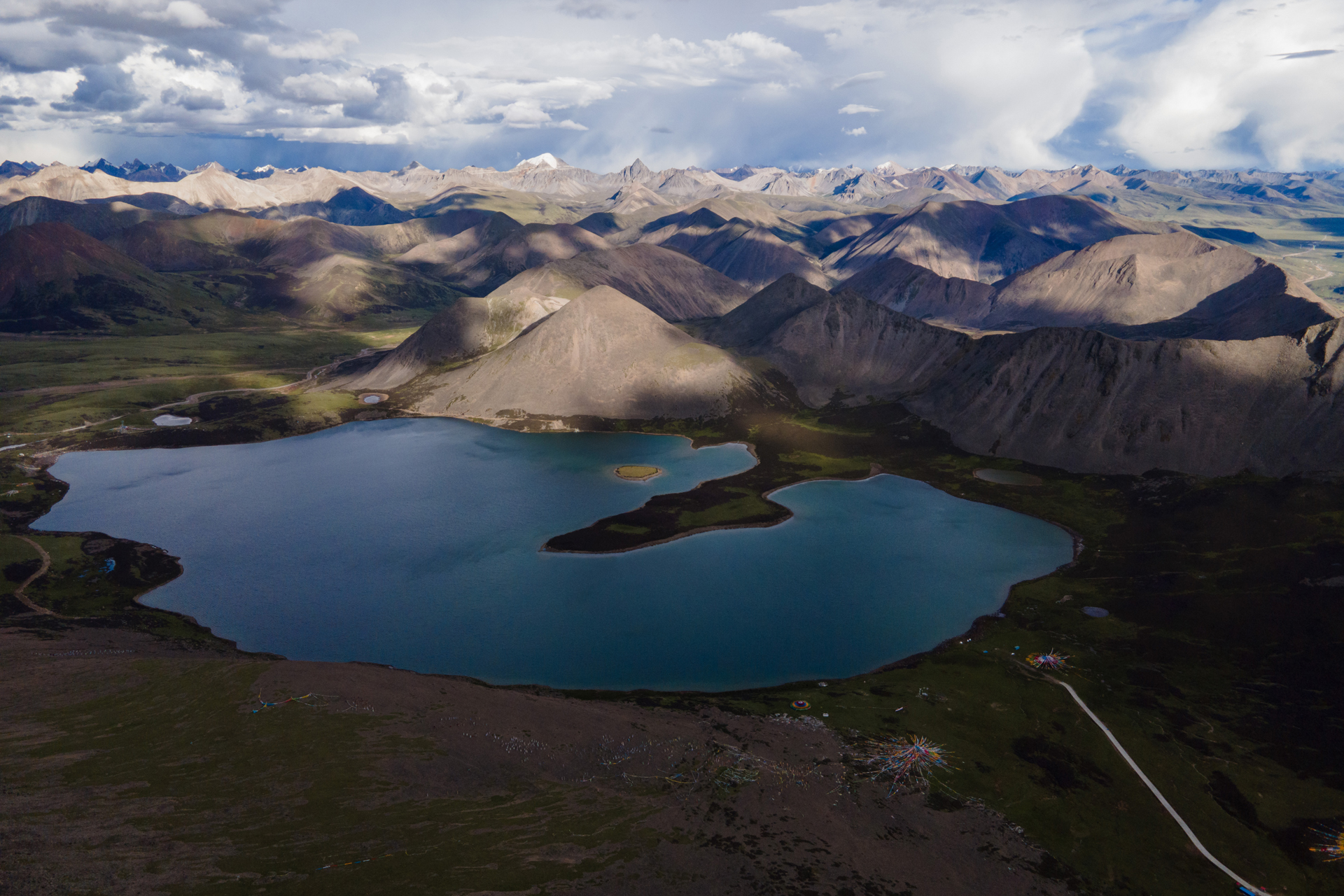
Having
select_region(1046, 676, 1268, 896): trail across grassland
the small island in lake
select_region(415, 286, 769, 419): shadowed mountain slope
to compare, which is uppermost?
select_region(415, 286, 769, 419): shadowed mountain slope

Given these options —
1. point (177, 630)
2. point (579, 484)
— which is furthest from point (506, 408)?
point (177, 630)

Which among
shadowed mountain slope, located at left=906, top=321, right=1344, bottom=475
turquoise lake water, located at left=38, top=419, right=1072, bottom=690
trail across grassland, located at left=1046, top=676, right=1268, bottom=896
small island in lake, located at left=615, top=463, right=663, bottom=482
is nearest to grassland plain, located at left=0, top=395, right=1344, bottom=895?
trail across grassland, located at left=1046, top=676, right=1268, bottom=896

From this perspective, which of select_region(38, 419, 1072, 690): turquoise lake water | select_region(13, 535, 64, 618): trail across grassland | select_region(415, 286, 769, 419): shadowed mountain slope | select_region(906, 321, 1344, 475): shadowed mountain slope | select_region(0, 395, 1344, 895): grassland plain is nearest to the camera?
select_region(0, 395, 1344, 895): grassland plain

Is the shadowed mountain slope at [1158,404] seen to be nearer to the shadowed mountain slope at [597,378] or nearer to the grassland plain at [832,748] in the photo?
the grassland plain at [832,748]

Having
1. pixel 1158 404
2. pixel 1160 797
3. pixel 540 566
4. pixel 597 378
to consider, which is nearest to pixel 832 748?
pixel 1160 797

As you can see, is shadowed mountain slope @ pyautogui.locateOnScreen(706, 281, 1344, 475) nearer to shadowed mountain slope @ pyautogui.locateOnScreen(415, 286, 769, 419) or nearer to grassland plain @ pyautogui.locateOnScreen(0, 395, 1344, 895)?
grassland plain @ pyautogui.locateOnScreen(0, 395, 1344, 895)

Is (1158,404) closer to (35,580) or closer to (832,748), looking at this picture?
(832,748)
